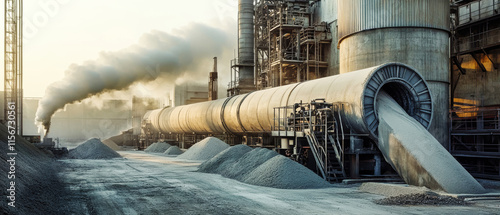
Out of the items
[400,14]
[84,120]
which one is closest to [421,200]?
[400,14]

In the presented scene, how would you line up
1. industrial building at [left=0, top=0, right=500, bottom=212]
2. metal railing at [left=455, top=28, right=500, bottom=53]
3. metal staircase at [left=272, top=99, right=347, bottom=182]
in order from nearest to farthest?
industrial building at [left=0, top=0, right=500, bottom=212] → metal staircase at [left=272, top=99, right=347, bottom=182] → metal railing at [left=455, top=28, right=500, bottom=53]

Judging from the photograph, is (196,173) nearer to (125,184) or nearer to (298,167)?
(125,184)

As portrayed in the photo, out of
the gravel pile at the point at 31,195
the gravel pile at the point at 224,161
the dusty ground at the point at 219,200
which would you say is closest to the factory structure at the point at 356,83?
the gravel pile at the point at 224,161

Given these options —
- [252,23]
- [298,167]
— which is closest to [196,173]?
[298,167]

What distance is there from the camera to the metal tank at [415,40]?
20203mm

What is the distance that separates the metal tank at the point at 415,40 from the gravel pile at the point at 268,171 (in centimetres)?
779

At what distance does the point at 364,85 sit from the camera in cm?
1453

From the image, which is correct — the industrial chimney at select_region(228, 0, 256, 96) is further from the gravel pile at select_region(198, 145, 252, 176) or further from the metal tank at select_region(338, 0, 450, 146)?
the gravel pile at select_region(198, 145, 252, 176)

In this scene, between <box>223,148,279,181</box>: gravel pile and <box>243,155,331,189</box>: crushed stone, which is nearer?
<box>243,155,331,189</box>: crushed stone

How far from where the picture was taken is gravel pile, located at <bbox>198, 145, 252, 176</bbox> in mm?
17855

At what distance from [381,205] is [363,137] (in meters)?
5.29

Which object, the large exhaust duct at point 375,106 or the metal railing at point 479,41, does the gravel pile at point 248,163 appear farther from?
the metal railing at point 479,41

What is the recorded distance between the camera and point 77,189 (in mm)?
13211

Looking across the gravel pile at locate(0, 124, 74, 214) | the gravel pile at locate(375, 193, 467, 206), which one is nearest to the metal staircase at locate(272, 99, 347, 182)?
the gravel pile at locate(375, 193, 467, 206)
